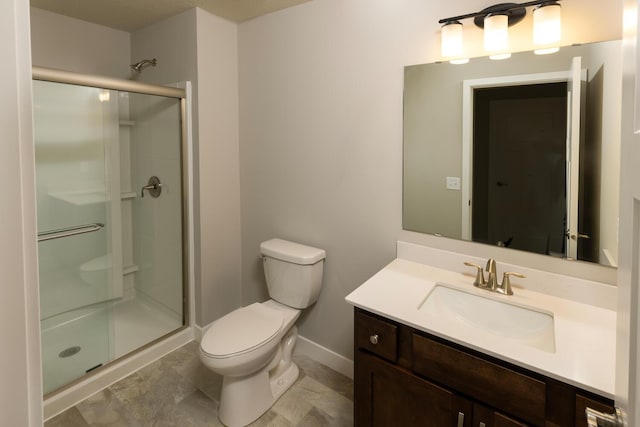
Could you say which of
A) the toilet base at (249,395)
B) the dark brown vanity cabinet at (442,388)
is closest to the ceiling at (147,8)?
the dark brown vanity cabinet at (442,388)

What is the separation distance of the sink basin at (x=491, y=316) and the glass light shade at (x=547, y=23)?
1.03 meters

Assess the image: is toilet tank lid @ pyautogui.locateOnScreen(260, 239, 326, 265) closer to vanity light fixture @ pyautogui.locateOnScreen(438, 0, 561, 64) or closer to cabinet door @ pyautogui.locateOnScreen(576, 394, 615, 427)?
vanity light fixture @ pyautogui.locateOnScreen(438, 0, 561, 64)

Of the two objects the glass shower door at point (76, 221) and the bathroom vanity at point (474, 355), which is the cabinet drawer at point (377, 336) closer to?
the bathroom vanity at point (474, 355)

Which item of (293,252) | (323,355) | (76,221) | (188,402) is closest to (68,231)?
(76,221)

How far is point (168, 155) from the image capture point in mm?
2537

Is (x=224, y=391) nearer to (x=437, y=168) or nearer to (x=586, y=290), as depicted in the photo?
(x=437, y=168)

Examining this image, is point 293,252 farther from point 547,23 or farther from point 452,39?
point 547,23

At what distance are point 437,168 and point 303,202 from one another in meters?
0.88

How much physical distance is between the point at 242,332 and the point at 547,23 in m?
1.89

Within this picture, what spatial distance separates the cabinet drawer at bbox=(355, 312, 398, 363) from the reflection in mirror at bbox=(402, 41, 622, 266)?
Result: 0.63 m

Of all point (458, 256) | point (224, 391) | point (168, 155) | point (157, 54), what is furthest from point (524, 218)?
point (157, 54)

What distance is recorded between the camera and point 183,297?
2.58m

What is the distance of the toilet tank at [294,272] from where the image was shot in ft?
6.89

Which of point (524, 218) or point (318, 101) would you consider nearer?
point (524, 218)
